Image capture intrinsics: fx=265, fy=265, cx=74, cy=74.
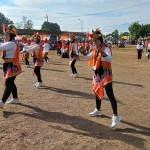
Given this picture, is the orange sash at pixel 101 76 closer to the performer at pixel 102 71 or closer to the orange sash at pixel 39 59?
the performer at pixel 102 71

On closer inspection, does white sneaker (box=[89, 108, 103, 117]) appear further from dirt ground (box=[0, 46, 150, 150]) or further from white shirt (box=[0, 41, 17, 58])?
white shirt (box=[0, 41, 17, 58])

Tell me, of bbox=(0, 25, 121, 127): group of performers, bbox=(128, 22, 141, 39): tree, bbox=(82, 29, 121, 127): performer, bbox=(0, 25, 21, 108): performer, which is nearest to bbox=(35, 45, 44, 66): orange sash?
bbox=(0, 25, 121, 127): group of performers

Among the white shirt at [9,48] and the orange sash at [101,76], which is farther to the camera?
the white shirt at [9,48]

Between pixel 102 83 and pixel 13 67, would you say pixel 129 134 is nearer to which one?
pixel 102 83

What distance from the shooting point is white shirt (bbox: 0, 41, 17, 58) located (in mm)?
5974

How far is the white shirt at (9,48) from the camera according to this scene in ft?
19.6

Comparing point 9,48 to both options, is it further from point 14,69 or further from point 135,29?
point 135,29

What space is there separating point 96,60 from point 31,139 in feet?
6.68

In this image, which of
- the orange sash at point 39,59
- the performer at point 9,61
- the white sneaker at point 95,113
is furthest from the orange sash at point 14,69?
the orange sash at point 39,59

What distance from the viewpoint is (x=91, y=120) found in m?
5.84

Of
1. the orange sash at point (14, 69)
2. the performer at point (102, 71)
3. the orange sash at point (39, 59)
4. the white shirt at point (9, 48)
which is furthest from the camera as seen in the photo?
the orange sash at point (39, 59)

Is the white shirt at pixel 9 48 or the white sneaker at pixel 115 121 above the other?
the white shirt at pixel 9 48

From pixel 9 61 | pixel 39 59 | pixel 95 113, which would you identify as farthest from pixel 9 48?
pixel 39 59

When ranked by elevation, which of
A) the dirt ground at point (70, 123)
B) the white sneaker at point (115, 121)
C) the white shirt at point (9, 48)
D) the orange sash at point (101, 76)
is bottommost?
the dirt ground at point (70, 123)
